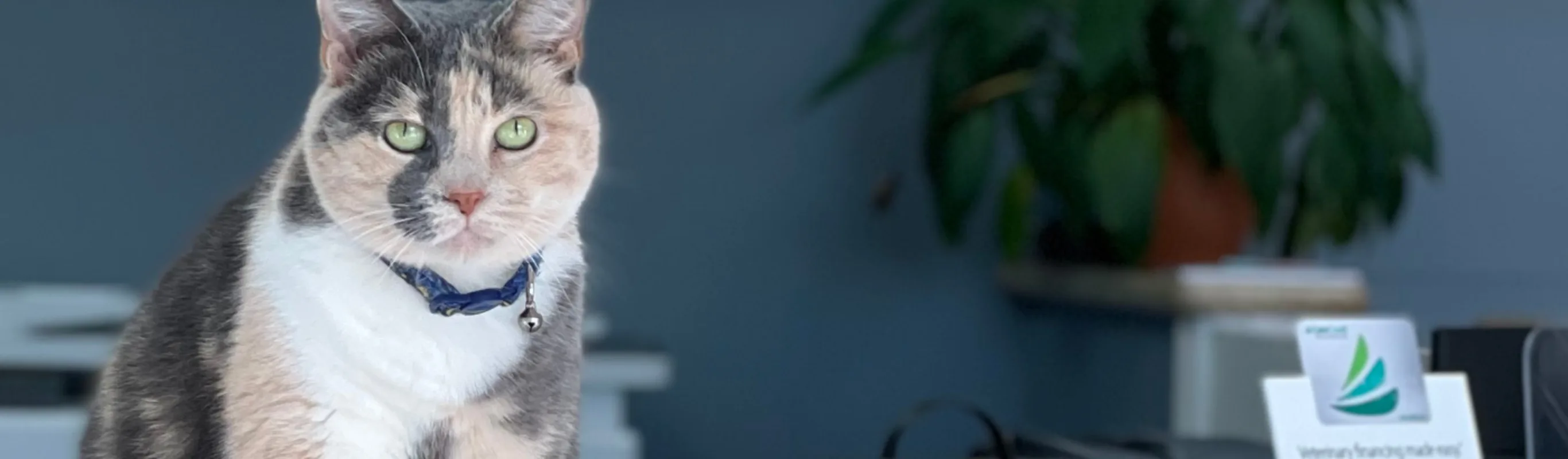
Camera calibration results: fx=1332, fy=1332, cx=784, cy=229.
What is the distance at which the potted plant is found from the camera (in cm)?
141

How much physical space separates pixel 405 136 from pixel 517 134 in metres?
0.03

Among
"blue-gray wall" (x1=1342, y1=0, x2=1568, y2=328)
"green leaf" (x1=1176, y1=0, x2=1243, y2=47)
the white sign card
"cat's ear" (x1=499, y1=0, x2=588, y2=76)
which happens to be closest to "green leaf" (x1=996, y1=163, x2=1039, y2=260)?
"green leaf" (x1=1176, y1=0, x2=1243, y2=47)

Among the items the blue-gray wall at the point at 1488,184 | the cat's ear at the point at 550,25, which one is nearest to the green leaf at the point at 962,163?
the blue-gray wall at the point at 1488,184

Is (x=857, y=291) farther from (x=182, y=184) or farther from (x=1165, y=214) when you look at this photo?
(x=182, y=184)

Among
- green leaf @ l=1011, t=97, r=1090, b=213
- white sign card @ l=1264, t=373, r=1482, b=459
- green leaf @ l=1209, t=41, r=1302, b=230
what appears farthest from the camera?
green leaf @ l=1011, t=97, r=1090, b=213

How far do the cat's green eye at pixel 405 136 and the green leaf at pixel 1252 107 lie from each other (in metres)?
1.16

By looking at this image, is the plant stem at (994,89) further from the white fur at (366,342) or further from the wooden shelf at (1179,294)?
the white fur at (366,342)

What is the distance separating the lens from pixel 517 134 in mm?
396

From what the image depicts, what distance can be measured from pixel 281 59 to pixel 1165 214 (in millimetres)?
1072

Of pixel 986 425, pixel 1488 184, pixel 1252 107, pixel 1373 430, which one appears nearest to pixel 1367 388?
pixel 1373 430

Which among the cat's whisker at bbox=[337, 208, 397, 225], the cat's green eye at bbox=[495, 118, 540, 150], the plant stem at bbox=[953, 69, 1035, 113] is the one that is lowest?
the cat's whisker at bbox=[337, 208, 397, 225]

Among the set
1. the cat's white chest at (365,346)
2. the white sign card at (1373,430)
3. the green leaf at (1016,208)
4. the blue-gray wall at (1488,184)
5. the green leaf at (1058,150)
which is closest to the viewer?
the cat's white chest at (365,346)

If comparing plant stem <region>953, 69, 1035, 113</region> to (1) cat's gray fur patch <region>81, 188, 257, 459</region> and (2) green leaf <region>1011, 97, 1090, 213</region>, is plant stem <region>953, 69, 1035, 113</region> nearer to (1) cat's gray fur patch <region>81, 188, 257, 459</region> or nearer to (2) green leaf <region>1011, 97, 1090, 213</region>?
(2) green leaf <region>1011, 97, 1090, 213</region>

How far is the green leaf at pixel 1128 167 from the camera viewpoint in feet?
4.70
